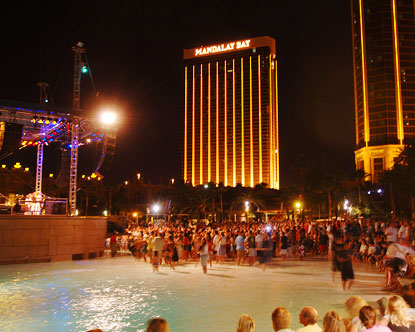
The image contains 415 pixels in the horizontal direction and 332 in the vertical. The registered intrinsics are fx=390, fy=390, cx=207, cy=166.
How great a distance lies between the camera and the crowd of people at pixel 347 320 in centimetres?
368

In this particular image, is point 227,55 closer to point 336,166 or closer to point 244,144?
point 244,144

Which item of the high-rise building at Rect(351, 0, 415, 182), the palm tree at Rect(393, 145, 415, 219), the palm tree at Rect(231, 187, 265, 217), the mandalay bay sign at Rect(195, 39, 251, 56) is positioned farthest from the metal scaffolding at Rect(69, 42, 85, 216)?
the mandalay bay sign at Rect(195, 39, 251, 56)

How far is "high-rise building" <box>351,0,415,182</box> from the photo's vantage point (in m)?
114

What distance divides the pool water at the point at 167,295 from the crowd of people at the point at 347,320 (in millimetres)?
3051

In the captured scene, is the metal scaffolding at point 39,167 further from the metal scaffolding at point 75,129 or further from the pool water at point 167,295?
the pool water at point 167,295

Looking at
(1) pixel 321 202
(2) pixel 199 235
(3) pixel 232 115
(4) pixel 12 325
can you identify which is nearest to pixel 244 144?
(3) pixel 232 115

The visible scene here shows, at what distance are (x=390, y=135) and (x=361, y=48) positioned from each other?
27748 millimetres

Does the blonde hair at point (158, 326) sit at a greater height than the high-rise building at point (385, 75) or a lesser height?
lesser

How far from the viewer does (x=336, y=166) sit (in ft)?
195

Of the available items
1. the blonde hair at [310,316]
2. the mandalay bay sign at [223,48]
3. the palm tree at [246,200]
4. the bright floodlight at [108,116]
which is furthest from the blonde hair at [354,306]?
the mandalay bay sign at [223,48]

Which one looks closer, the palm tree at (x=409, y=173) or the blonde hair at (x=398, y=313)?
the blonde hair at (x=398, y=313)

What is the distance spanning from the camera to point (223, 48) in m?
147

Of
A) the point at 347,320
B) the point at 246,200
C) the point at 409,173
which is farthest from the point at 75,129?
the point at 246,200

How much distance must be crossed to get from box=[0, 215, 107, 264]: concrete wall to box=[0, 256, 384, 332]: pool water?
3.29m
